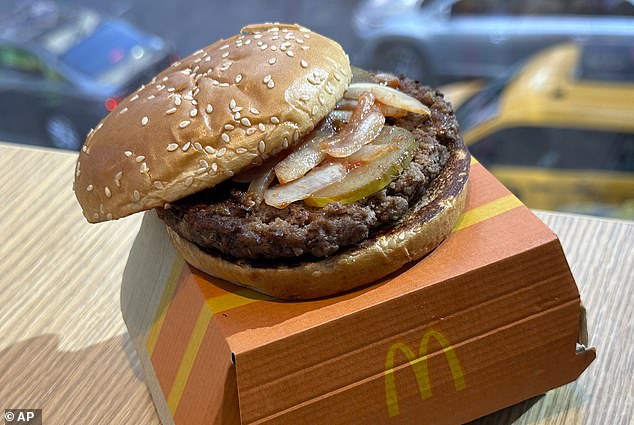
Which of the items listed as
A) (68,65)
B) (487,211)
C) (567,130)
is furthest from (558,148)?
(68,65)

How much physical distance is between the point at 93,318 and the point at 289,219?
0.95m

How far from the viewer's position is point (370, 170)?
159cm

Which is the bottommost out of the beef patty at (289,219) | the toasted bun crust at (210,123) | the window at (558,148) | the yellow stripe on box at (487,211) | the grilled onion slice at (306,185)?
the window at (558,148)

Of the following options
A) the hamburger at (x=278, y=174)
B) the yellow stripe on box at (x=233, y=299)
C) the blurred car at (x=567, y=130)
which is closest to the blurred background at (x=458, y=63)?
the blurred car at (x=567, y=130)

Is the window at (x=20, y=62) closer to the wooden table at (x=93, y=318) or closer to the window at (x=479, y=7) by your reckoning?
the wooden table at (x=93, y=318)

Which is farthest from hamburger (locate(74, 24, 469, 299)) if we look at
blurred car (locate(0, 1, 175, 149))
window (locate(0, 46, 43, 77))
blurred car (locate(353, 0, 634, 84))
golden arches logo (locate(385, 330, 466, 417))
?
window (locate(0, 46, 43, 77))

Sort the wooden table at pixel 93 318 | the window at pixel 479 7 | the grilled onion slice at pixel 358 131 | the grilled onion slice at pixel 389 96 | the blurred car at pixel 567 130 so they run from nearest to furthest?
the grilled onion slice at pixel 358 131, the grilled onion slice at pixel 389 96, the wooden table at pixel 93 318, the blurred car at pixel 567 130, the window at pixel 479 7

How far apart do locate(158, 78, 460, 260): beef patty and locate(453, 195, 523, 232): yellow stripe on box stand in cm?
12

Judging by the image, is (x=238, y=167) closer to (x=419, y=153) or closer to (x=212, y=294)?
(x=212, y=294)

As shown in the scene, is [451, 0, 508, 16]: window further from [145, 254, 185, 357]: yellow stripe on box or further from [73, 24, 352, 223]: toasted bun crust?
[145, 254, 185, 357]: yellow stripe on box

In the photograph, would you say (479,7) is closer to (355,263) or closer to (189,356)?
(355,263)

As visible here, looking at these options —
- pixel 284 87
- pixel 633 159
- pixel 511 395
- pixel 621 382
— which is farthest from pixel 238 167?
pixel 633 159

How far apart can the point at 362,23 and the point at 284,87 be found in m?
1.92

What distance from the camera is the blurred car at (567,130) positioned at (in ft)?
9.83
